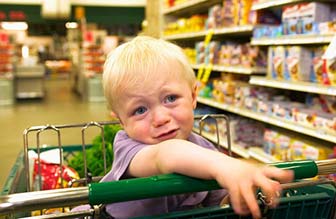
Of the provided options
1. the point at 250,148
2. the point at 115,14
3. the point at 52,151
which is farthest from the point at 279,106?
the point at 115,14

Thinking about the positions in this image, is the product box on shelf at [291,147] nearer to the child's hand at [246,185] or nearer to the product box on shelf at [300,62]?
the product box on shelf at [300,62]

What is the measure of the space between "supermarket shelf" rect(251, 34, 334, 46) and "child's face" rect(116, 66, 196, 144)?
70.3 inches

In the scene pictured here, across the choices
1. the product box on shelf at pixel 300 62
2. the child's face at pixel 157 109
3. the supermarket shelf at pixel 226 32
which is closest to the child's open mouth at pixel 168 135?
the child's face at pixel 157 109

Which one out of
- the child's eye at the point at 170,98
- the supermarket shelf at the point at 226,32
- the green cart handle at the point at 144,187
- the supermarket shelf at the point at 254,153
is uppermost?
the supermarket shelf at the point at 226,32

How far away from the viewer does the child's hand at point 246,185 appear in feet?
2.18

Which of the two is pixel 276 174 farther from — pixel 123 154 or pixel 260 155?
pixel 260 155

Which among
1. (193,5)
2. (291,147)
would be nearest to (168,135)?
(291,147)

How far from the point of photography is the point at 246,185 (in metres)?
0.67

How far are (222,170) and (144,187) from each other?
0.15 m

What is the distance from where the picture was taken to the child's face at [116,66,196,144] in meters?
1.01

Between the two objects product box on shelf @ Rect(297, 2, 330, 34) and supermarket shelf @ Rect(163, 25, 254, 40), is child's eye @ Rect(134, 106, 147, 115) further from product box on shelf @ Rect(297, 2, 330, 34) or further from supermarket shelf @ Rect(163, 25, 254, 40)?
supermarket shelf @ Rect(163, 25, 254, 40)

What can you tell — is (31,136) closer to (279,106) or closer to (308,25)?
(279,106)

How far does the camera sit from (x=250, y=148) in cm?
373

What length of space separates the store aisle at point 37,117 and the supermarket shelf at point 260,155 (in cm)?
248
